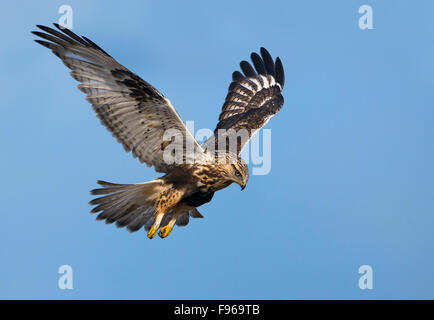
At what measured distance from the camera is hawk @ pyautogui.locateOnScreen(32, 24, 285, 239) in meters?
7.27

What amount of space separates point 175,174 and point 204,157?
1.51 feet

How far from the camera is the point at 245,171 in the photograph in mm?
7465

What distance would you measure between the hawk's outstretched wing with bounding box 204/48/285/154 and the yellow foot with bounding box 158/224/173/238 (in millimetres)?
1989

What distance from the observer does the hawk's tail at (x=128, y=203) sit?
26.0 ft

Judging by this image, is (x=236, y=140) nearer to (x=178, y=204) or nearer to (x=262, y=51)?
(x=178, y=204)

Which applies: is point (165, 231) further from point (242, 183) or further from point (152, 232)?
point (242, 183)

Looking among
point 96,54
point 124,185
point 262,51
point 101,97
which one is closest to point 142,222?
point 124,185

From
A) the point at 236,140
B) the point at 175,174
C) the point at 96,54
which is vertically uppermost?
the point at 96,54

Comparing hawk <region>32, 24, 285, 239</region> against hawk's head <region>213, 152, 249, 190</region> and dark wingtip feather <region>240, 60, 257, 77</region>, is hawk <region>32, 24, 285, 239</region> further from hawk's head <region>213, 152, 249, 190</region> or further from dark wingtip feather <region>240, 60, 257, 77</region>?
dark wingtip feather <region>240, 60, 257, 77</region>

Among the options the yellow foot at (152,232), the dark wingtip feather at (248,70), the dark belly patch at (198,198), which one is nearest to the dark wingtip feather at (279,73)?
the dark wingtip feather at (248,70)

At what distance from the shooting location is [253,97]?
10805 millimetres

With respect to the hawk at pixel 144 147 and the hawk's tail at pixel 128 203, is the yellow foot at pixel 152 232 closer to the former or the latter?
the hawk at pixel 144 147

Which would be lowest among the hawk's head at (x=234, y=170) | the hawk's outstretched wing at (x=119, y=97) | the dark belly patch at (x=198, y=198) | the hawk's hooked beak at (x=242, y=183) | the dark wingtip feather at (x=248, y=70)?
→ the dark belly patch at (x=198, y=198)

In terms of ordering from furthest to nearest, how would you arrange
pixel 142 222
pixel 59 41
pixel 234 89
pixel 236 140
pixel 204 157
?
pixel 234 89 → pixel 236 140 → pixel 142 222 → pixel 204 157 → pixel 59 41
